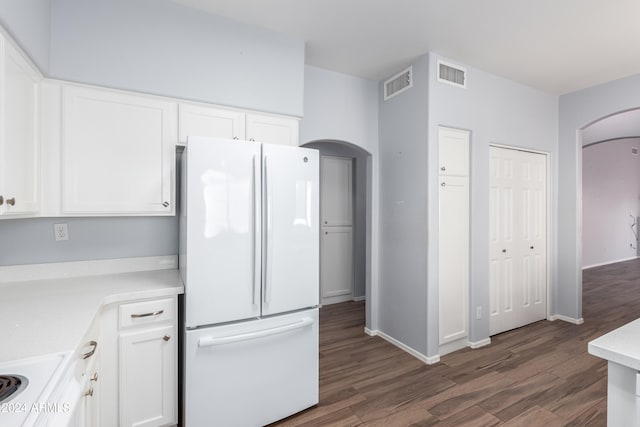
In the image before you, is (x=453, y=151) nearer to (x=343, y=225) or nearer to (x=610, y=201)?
(x=343, y=225)

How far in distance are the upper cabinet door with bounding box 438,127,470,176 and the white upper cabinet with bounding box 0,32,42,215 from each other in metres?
2.92

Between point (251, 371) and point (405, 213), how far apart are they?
1.96 metres

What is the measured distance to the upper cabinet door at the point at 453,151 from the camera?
291 cm

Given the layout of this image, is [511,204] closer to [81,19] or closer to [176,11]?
[176,11]

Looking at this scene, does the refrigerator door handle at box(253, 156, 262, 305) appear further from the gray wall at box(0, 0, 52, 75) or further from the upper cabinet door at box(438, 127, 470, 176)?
the upper cabinet door at box(438, 127, 470, 176)

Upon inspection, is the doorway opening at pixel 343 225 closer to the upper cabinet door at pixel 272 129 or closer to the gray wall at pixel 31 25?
the upper cabinet door at pixel 272 129

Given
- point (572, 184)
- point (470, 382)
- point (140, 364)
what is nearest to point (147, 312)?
point (140, 364)

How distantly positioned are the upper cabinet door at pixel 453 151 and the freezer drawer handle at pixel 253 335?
187cm

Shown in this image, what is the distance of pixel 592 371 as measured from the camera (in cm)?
261

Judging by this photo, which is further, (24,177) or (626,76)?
(626,76)

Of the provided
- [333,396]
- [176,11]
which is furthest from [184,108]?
[333,396]

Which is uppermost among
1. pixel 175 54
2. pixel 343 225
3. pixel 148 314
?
pixel 175 54

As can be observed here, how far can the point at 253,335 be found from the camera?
184 centimetres

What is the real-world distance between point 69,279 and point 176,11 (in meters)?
1.92
